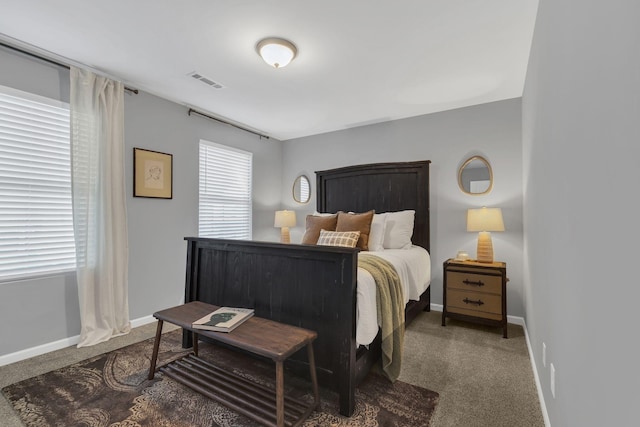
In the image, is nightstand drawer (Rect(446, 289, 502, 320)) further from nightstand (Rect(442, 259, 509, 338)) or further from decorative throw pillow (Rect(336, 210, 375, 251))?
decorative throw pillow (Rect(336, 210, 375, 251))

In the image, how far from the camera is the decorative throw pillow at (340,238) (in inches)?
124

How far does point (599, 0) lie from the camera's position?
80cm

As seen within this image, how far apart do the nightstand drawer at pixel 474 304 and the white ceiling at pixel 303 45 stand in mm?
2176

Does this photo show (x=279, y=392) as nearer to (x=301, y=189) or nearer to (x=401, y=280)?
(x=401, y=280)

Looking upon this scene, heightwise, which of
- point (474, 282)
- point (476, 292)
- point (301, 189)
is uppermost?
point (301, 189)

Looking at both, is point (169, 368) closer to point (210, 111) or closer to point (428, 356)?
point (428, 356)

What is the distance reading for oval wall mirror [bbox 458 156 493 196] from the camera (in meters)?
3.44

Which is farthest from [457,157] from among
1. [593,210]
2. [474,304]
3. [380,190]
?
[593,210]

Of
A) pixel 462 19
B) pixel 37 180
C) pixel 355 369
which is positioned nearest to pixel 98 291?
pixel 37 180

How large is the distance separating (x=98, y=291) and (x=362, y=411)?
2.61 m

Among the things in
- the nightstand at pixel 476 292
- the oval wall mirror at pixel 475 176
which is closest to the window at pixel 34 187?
the nightstand at pixel 476 292

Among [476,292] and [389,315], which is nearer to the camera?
[389,315]

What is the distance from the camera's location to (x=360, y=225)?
334cm

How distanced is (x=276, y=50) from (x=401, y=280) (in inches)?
85.5
